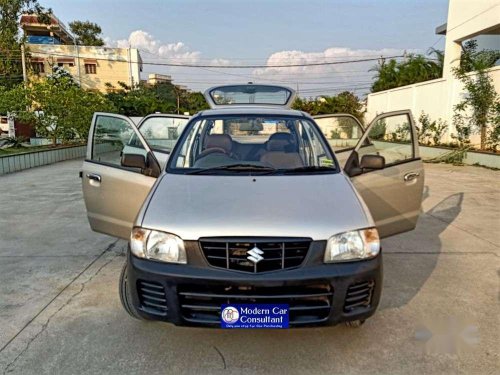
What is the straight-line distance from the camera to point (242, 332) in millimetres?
2744

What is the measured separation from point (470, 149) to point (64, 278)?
12878 mm

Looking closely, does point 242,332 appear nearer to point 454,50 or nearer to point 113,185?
point 113,185

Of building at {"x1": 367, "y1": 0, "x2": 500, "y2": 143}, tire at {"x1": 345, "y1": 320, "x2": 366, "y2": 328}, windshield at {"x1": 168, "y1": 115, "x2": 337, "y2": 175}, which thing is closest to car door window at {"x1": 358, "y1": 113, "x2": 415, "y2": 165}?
windshield at {"x1": 168, "y1": 115, "x2": 337, "y2": 175}

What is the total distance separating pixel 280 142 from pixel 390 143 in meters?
2.00

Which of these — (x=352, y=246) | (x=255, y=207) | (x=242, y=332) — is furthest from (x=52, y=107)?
(x=352, y=246)

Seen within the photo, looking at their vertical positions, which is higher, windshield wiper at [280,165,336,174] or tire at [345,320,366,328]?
windshield wiper at [280,165,336,174]

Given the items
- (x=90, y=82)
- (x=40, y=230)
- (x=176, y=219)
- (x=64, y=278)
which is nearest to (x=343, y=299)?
(x=176, y=219)

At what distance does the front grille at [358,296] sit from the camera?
223 centimetres

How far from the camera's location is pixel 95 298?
130 inches

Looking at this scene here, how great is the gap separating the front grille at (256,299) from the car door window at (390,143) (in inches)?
85.2

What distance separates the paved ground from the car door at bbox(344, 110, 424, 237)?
0.54 meters

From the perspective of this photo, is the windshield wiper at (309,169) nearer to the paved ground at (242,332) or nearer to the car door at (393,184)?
the car door at (393,184)

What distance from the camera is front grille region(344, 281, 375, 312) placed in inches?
87.9

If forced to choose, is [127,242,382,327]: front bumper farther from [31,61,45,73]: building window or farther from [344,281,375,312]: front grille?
[31,61,45,73]: building window
